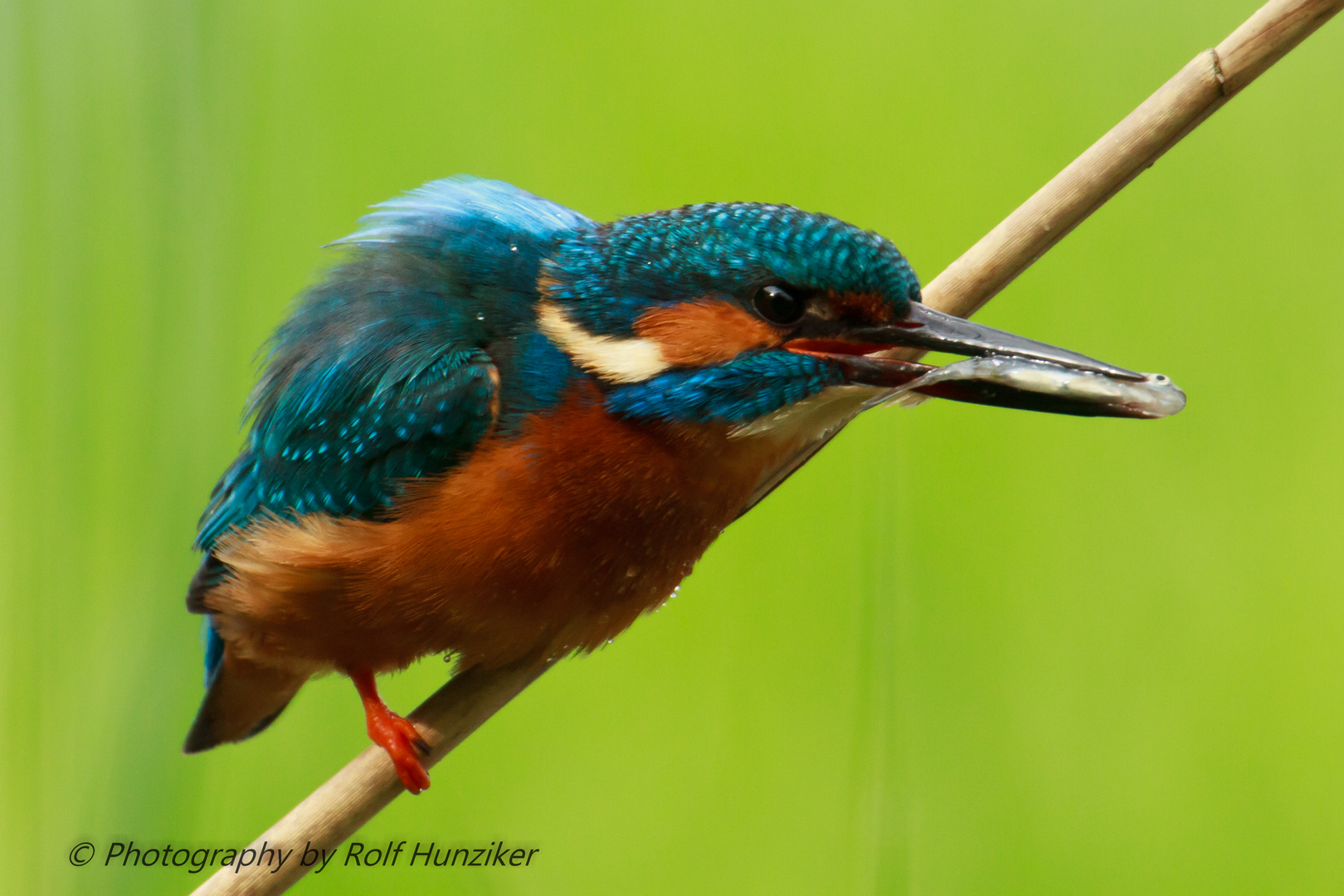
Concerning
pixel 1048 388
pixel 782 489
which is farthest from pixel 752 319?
pixel 782 489

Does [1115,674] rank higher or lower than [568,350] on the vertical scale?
lower

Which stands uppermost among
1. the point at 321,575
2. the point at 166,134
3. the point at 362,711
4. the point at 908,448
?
the point at 166,134

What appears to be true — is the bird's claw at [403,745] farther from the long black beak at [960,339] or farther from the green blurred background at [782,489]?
the long black beak at [960,339]

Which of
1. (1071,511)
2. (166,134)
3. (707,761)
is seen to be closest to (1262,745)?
(1071,511)

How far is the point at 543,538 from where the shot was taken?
39.1 inches

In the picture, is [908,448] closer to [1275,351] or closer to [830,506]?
[830,506]

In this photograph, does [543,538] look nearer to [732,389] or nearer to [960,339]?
[732,389]

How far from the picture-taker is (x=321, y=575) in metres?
1.09

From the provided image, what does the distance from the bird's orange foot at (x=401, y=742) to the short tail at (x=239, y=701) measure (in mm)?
200

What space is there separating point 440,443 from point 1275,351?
1.05 meters

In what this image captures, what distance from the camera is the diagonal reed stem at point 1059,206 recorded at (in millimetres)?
832

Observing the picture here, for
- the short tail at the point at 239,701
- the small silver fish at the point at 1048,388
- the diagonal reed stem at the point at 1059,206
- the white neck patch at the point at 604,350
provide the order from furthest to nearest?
the short tail at the point at 239,701
the white neck patch at the point at 604,350
the diagonal reed stem at the point at 1059,206
the small silver fish at the point at 1048,388

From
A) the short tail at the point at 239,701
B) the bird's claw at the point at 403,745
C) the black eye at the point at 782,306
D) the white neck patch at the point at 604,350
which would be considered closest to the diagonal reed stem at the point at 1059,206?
the bird's claw at the point at 403,745

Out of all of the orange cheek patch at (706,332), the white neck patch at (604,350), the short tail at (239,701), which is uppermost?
the orange cheek patch at (706,332)
